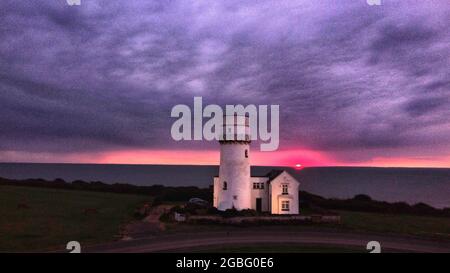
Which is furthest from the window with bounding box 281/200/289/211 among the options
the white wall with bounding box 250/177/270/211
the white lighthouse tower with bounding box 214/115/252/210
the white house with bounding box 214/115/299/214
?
the white lighthouse tower with bounding box 214/115/252/210

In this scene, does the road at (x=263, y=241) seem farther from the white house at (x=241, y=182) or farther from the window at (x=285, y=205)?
the window at (x=285, y=205)

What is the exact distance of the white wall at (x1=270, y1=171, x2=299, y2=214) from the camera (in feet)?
123

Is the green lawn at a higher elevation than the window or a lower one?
lower

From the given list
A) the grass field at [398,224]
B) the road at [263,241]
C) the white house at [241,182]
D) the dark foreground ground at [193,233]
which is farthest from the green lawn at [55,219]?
the grass field at [398,224]

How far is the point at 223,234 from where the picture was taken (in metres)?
27.6

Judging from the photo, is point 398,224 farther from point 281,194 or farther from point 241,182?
point 241,182

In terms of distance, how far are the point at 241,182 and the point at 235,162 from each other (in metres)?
2.24

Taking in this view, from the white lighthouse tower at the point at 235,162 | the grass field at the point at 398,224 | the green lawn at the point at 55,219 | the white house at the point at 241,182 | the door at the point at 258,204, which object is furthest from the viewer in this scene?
the door at the point at 258,204

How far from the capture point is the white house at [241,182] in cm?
3678

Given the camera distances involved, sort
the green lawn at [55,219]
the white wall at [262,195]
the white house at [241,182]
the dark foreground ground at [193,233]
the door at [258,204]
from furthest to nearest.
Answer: the door at [258,204] < the white wall at [262,195] < the white house at [241,182] < the green lawn at [55,219] < the dark foreground ground at [193,233]

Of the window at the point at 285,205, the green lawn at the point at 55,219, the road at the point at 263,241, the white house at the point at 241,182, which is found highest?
the white house at the point at 241,182

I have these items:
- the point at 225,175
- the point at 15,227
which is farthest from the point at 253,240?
the point at 15,227

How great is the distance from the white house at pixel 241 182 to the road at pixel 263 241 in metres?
8.19

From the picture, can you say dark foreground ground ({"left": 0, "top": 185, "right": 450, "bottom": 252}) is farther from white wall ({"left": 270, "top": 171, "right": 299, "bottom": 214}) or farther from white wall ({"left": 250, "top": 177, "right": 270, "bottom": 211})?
white wall ({"left": 250, "top": 177, "right": 270, "bottom": 211})
